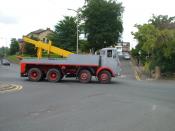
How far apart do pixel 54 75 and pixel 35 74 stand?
1.41 m

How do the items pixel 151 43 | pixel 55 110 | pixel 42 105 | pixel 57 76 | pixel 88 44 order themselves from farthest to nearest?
pixel 88 44, pixel 151 43, pixel 57 76, pixel 42 105, pixel 55 110

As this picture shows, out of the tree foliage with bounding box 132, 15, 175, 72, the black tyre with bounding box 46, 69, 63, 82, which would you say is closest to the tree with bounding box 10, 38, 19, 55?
the tree foliage with bounding box 132, 15, 175, 72

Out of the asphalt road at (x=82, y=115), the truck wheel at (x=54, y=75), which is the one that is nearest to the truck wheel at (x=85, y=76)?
the truck wheel at (x=54, y=75)

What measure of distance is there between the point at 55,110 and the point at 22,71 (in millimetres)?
15013

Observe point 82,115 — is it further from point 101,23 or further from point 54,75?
point 101,23

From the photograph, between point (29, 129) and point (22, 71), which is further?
point (22, 71)

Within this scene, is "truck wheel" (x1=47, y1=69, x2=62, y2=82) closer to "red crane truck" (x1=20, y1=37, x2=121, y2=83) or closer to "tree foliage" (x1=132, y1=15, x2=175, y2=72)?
"red crane truck" (x1=20, y1=37, x2=121, y2=83)

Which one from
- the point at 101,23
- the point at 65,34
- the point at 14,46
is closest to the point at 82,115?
the point at 101,23

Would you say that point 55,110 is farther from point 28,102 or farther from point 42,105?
point 28,102

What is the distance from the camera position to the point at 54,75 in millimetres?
26375

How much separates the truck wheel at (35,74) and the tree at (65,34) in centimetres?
5118

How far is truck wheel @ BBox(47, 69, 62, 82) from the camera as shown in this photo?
26.3 m

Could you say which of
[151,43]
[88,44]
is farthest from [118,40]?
[151,43]

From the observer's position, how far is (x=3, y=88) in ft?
62.2
